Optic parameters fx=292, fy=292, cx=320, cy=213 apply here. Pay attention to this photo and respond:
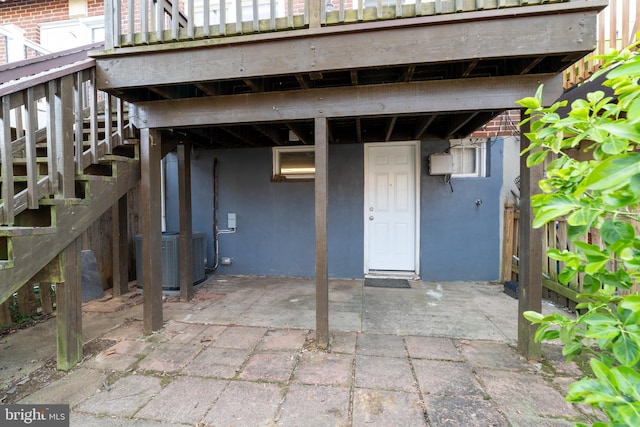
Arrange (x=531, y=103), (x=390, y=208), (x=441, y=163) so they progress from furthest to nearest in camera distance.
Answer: (x=390, y=208) → (x=441, y=163) → (x=531, y=103)

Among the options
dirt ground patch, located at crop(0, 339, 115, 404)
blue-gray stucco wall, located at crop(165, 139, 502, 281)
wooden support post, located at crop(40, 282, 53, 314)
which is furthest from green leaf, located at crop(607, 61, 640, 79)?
wooden support post, located at crop(40, 282, 53, 314)

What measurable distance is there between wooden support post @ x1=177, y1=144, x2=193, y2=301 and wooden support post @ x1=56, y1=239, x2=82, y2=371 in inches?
52.2

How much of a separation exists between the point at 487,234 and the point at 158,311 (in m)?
4.11

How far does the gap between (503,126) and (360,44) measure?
3008mm

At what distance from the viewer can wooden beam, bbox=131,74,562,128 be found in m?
2.08

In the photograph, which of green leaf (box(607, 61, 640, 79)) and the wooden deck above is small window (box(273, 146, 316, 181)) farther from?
green leaf (box(607, 61, 640, 79))

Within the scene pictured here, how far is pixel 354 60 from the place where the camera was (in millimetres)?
1995

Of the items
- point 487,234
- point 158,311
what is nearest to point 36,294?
point 158,311

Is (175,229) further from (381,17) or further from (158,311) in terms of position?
(381,17)

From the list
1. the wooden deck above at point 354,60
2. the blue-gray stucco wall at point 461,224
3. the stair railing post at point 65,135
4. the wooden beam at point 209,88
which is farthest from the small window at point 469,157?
the stair railing post at point 65,135

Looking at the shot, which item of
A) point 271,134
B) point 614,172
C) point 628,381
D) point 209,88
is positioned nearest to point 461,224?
point 271,134

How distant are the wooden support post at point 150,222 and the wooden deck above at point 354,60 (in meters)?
0.23

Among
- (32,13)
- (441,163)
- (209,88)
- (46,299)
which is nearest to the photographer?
(209,88)

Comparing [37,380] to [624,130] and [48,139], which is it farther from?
[624,130]
